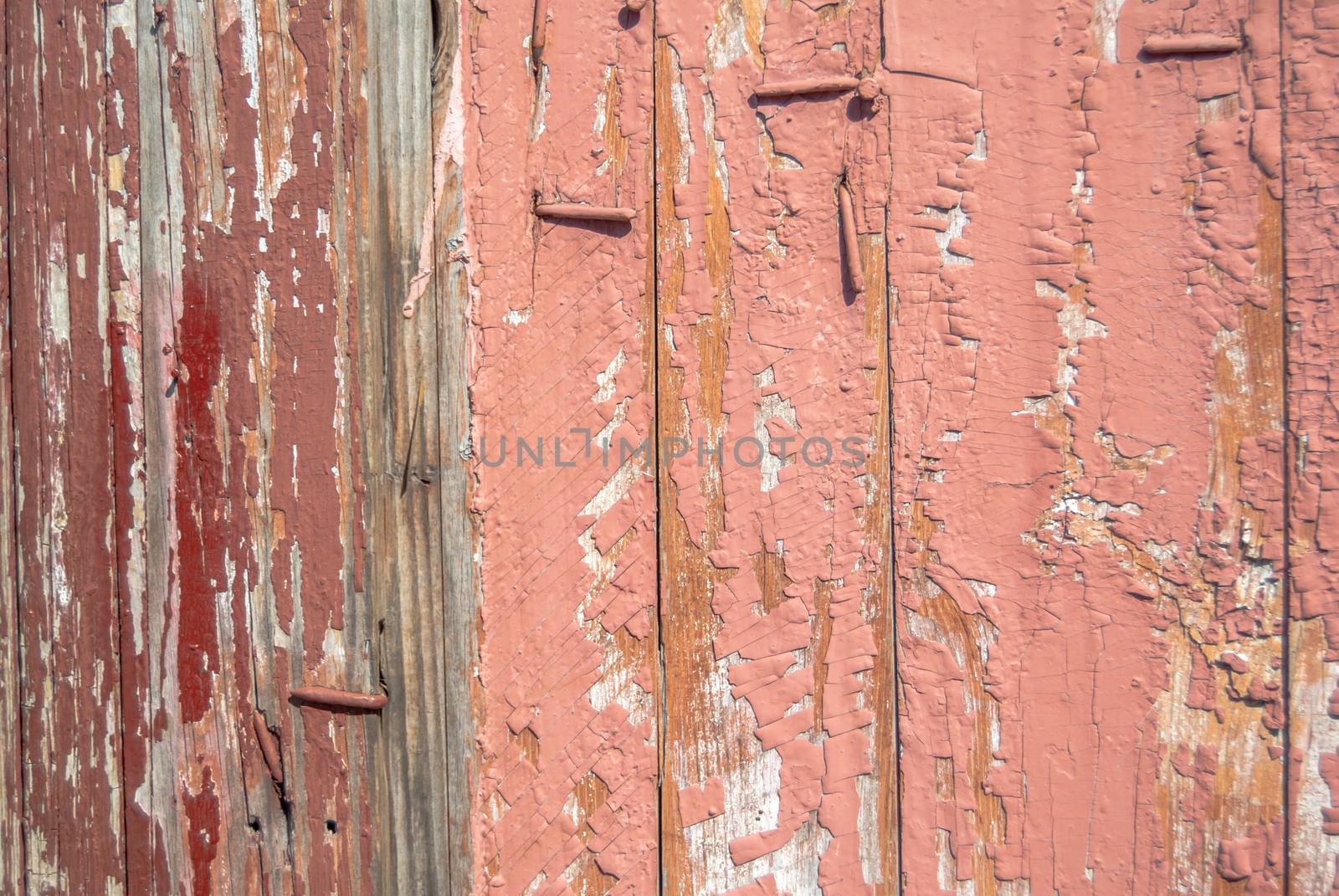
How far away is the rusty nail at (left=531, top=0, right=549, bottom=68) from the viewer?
0.92 metres

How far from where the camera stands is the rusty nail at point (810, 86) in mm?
925

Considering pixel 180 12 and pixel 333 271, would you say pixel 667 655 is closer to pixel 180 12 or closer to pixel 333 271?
pixel 333 271

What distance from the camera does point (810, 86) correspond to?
3.04 feet

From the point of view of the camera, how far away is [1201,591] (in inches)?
36.0

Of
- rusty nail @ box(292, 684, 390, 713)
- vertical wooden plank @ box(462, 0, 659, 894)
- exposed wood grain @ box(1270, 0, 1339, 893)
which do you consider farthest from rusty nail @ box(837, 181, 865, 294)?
rusty nail @ box(292, 684, 390, 713)

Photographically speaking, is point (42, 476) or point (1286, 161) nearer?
point (1286, 161)

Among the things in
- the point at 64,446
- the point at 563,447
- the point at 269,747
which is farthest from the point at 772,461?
the point at 64,446

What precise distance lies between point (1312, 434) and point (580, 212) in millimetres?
932

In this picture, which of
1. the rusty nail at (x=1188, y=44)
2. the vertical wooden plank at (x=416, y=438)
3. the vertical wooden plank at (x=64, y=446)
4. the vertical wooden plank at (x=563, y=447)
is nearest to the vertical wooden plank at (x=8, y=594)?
the vertical wooden plank at (x=64, y=446)

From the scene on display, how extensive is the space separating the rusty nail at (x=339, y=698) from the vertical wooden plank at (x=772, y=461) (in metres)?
0.37

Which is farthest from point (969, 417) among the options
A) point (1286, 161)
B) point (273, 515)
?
point (273, 515)

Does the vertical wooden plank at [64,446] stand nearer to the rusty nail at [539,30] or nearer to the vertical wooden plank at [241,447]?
the vertical wooden plank at [241,447]

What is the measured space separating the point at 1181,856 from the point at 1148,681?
8.7 inches

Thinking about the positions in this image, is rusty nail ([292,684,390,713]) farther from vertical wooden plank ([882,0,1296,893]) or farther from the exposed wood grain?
the exposed wood grain
